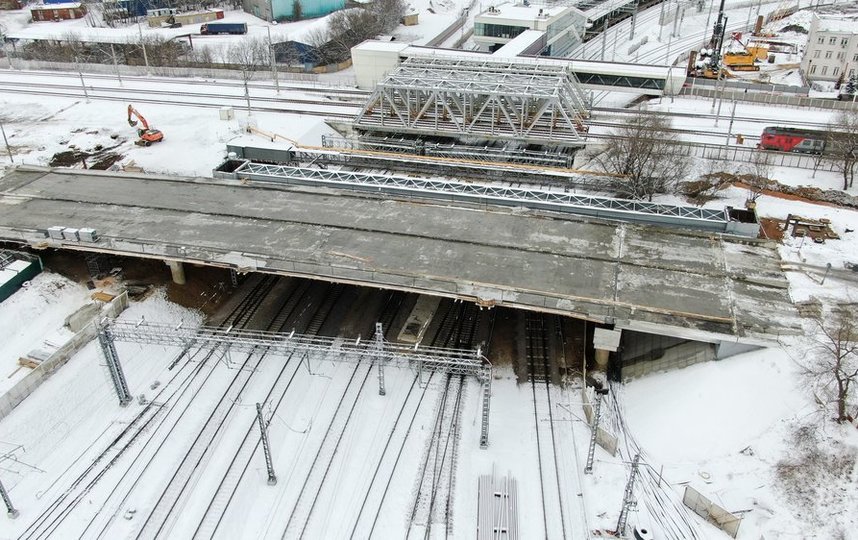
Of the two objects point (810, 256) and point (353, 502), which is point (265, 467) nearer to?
point (353, 502)

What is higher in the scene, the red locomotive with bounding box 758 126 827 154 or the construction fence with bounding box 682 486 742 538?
the red locomotive with bounding box 758 126 827 154

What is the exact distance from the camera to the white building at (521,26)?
79.2 m

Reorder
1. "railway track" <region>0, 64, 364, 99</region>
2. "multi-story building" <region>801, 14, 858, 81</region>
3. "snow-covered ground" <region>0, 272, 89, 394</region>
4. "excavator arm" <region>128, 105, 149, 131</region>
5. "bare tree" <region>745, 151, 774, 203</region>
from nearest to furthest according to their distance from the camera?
"snow-covered ground" <region>0, 272, 89, 394</region>
"bare tree" <region>745, 151, 774, 203</region>
"excavator arm" <region>128, 105, 149, 131</region>
"railway track" <region>0, 64, 364, 99</region>
"multi-story building" <region>801, 14, 858, 81</region>

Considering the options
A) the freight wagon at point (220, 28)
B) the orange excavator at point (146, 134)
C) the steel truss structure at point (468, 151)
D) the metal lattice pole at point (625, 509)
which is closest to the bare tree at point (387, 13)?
the freight wagon at point (220, 28)

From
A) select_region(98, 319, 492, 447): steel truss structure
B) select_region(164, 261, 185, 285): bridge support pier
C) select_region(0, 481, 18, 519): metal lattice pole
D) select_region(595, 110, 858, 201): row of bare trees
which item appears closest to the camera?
select_region(0, 481, 18, 519): metal lattice pole

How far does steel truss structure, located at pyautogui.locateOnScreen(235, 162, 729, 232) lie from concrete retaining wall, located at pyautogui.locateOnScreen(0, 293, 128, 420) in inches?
476

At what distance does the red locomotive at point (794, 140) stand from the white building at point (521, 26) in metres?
33.4

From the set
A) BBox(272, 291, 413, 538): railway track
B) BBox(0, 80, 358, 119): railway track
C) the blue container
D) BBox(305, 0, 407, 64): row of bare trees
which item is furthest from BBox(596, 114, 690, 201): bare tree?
the blue container

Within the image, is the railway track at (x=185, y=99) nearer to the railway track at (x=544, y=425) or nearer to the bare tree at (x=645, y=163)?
the bare tree at (x=645, y=163)

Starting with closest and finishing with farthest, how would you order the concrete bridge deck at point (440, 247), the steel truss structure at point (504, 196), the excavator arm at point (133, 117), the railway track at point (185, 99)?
the concrete bridge deck at point (440, 247) < the steel truss structure at point (504, 196) < the excavator arm at point (133, 117) < the railway track at point (185, 99)

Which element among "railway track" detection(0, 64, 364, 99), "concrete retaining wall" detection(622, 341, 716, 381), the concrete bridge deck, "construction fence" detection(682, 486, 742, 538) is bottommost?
"construction fence" detection(682, 486, 742, 538)

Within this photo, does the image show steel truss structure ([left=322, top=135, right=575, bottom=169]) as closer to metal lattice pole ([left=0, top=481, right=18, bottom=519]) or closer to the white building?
the white building

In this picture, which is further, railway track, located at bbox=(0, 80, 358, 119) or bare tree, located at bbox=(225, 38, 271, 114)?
bare tree, located at bbox=(225, 38, 271, 114)

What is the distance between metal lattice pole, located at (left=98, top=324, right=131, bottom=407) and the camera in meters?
29.0
